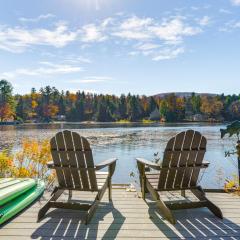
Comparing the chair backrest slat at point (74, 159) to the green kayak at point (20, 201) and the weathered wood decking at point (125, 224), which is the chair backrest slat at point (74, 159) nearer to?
the weathered wood decking at point (125, 224)

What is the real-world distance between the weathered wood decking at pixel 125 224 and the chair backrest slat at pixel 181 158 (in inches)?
20.0

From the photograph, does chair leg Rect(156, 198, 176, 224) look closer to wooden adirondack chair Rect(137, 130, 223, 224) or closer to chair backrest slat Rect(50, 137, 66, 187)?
wooden adirondack chair Rect(137, 130, 223, 224)

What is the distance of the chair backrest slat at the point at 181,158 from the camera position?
534 cm

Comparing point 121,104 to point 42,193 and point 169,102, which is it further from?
point 42,193

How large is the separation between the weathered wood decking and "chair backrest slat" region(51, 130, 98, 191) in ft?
1.68

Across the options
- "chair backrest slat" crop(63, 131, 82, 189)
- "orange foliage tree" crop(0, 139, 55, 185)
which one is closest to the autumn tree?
"orange foliage tree" crop(0, 139, 55, 185)

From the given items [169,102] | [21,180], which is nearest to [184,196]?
[21,180]

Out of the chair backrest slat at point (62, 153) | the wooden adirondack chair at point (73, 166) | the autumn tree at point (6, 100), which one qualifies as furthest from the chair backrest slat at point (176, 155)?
the autumn tree at point (6, 100)

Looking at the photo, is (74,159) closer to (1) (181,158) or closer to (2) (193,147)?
(1) (181,158)

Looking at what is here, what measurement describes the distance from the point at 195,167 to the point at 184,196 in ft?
4.25

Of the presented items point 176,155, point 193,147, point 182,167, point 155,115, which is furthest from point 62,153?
point 155,115

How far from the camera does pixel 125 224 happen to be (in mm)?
4934

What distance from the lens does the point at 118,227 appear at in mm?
4816

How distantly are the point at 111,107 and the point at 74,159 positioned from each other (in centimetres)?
11878
